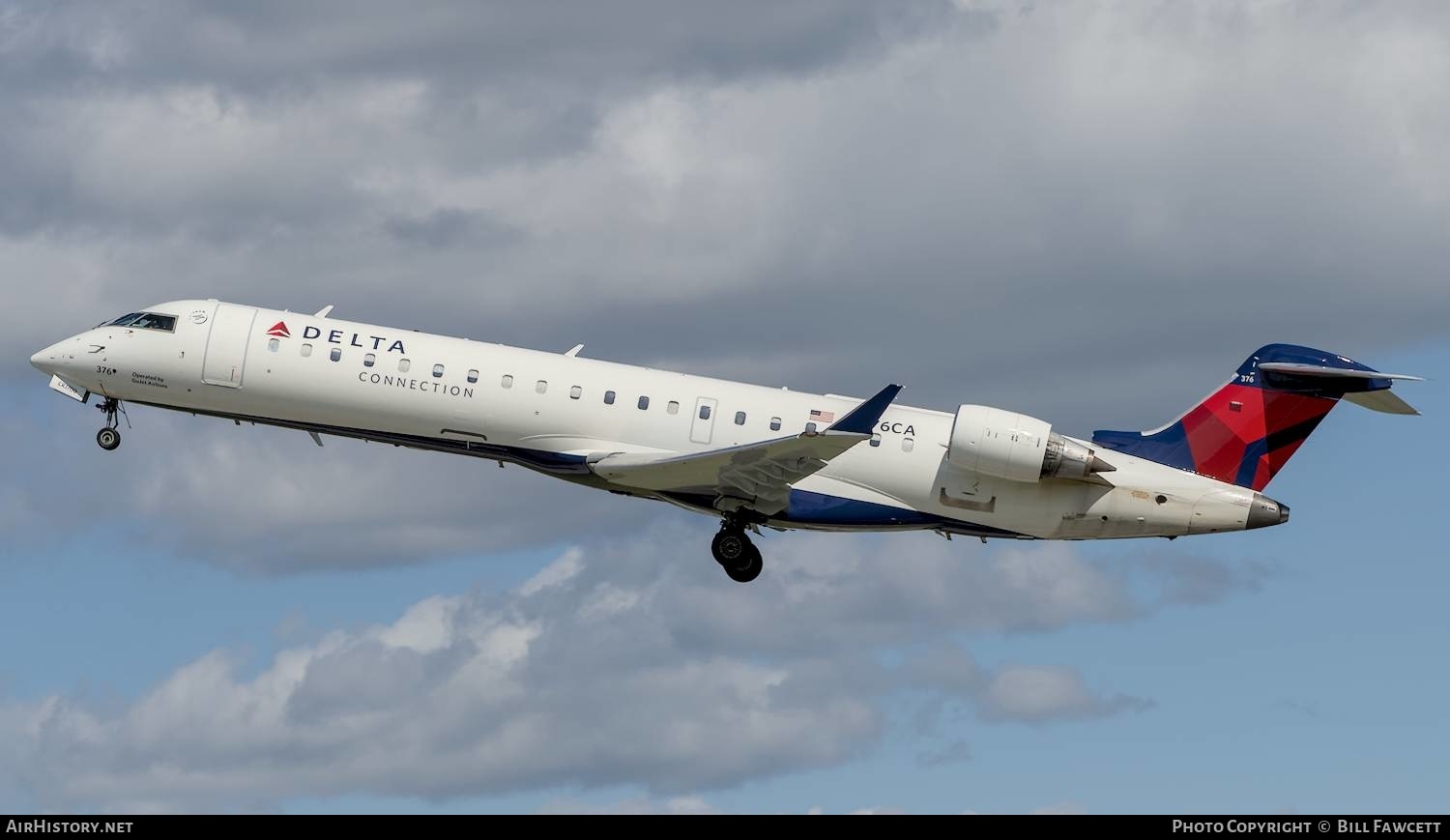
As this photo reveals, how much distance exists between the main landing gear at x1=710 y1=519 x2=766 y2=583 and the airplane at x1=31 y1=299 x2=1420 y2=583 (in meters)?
0.04

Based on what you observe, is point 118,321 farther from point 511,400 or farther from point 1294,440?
point 1294,440

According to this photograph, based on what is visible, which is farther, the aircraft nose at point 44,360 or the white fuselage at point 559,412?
the aircraft nose at point 44,360

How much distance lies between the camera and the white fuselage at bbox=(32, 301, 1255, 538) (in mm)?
36500

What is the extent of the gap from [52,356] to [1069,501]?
850 inches

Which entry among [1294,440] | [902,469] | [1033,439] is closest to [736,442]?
[902,469]

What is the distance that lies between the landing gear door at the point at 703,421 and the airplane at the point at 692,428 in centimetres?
3

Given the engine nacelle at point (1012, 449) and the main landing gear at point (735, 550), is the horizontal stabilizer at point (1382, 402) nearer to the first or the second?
the engine nacelle at point (1012, 449)

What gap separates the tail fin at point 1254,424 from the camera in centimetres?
3897

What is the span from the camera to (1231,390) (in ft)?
130

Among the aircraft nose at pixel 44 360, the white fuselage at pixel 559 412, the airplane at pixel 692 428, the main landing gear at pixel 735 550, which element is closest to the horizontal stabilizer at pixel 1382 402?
the airplane at pixel 692 428

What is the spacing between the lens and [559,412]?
3653 cm
